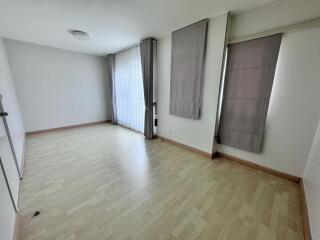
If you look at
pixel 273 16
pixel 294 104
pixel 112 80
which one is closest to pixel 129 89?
pixel 112 80

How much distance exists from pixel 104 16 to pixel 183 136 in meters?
2.57

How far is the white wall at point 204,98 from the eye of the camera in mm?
2285

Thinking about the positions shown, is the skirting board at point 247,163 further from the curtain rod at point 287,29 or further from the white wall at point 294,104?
the curtain rod at point 287,29

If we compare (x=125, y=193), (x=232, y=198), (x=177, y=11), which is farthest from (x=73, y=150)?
(x=177, y=11)

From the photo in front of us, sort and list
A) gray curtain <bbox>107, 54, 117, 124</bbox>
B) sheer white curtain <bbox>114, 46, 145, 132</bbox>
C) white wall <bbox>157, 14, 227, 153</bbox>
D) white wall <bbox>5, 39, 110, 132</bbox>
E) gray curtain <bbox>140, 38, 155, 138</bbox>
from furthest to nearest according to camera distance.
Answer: gray curtain <bbox>107, 54, 117, 124</bbox>, sheer white curtain <bbox>114, 46, 145, 132</bbox>, white wall <bbox>5, 39, 110, 132</bbox>, gray curtain <bbox>140, 38, 155, 138</bbox>, white wall <bbox>157, 14, 227, 153</bbox>

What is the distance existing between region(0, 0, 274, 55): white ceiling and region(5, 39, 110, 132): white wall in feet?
1.93

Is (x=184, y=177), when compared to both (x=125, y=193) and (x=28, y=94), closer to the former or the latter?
(x=125, y=193)

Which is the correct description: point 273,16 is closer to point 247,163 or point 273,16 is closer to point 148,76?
point 247,163

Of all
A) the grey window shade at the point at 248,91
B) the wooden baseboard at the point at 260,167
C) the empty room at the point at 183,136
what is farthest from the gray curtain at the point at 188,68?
the wooden baseboard at the point at 260,167

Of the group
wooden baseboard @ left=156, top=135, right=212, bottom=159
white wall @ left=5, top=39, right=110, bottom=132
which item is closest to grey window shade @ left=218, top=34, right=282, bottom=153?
wooden baseboard @ left=156, top=135, right=212, bottom=159

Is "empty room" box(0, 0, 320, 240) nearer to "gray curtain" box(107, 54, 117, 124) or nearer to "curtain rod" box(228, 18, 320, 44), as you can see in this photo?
"curtain rod" box(228, 18, 320, 44)

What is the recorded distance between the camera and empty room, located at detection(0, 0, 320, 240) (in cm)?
135

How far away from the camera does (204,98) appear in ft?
8.40

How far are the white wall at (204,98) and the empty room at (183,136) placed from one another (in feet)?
0.07
